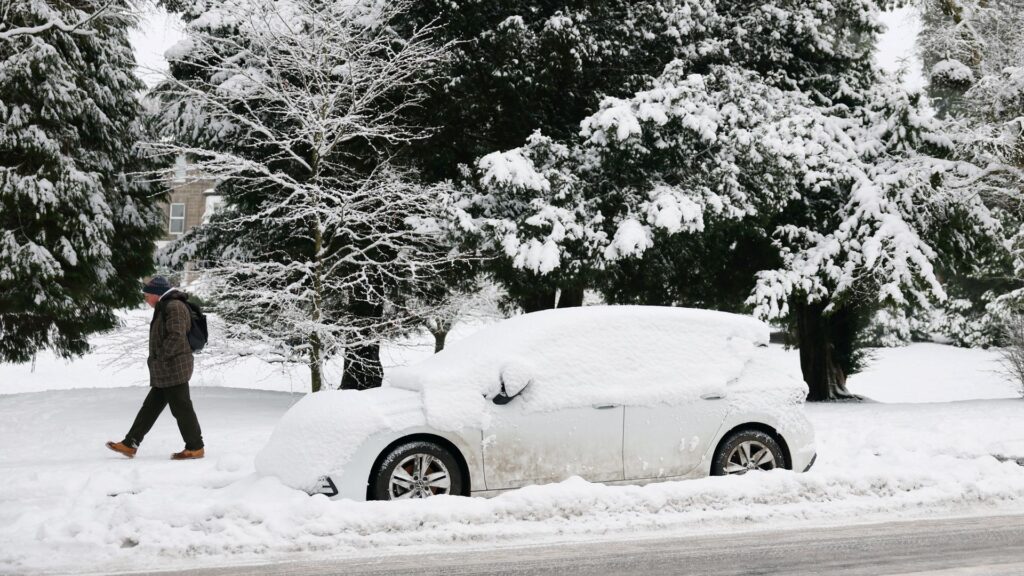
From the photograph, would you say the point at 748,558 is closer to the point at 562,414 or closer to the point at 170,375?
the point at 562,414

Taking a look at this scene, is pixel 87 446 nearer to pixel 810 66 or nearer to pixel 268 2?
pixel 268 2

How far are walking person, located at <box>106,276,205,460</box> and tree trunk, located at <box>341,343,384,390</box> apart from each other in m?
5.53

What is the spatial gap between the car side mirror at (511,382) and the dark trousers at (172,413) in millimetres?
3885

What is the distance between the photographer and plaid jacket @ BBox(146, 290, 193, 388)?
9.02 metres

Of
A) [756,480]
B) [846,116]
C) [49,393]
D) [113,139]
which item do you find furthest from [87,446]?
[846,116]

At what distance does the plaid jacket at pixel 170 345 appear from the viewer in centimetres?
902

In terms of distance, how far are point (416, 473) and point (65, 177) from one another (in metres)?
13.2

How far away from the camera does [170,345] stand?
9070 millimetres

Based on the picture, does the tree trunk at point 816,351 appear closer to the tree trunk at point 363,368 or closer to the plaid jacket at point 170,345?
the tree trunk at point 363,368

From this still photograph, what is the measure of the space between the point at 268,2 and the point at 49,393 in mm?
7955

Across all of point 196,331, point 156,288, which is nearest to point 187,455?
point 196,331

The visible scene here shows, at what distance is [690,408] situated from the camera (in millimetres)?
7176

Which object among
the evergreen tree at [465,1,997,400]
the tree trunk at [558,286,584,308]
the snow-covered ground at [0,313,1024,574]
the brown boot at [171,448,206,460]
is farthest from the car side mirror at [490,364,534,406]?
the tree trunk at [558,286,584,308]

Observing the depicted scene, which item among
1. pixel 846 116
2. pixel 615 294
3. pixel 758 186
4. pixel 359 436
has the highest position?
pixel 846 116
